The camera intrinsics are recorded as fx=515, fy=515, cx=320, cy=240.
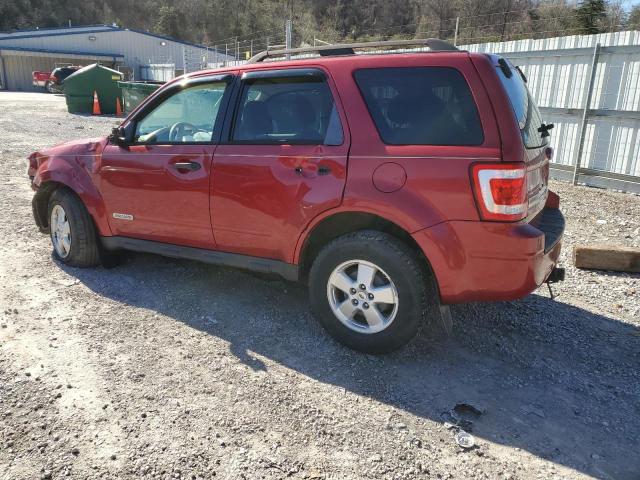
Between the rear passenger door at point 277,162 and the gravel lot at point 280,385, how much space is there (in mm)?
752

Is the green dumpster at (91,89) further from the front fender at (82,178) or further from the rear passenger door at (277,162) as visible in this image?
the rear passenger door at (277,162)

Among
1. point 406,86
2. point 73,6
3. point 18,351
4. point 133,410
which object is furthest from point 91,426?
point 73,6

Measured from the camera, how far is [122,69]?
4928 centimetres

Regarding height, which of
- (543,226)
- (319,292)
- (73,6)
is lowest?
(319,292)

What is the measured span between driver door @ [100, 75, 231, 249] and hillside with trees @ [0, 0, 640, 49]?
37.7 feet

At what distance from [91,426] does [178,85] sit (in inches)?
107

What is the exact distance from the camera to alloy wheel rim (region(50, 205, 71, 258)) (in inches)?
193

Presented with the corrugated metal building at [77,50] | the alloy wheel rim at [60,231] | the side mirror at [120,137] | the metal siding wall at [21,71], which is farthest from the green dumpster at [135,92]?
the metal siding wall at [21,71]

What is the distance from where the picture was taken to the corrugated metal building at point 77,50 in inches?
1791

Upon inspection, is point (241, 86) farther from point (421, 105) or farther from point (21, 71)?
point (21, 71)

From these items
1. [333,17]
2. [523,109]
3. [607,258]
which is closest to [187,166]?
[523,109]

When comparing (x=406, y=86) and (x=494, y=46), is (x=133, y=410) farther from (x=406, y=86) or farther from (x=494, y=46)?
(x=494, y=46)

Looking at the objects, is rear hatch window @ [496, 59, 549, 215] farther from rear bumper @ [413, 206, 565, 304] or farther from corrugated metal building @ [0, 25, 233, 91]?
corrugated metal building @ [0, 25, 233, 91]

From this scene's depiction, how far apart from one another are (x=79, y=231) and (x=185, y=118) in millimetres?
1503
